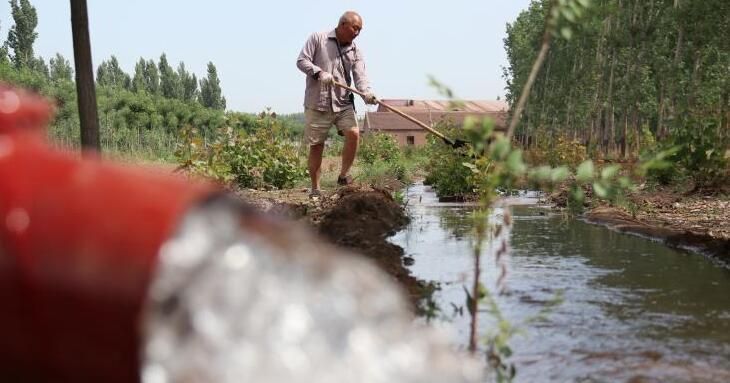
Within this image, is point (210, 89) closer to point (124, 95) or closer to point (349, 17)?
point (124, 95)

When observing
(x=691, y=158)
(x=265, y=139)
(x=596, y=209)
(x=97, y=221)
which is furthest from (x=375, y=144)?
(x=97, y=221)

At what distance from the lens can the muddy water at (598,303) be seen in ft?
9.72

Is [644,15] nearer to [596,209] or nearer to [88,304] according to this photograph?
[596,209]

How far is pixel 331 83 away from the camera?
8812 millimetres

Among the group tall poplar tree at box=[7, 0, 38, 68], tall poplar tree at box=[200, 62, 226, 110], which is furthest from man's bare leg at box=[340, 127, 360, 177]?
tall poplar tree at box=[200, 62, 226, 110]

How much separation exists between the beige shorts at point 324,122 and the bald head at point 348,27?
82cm

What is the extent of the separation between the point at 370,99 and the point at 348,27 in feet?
3.02

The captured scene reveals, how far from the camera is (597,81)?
45781 mm

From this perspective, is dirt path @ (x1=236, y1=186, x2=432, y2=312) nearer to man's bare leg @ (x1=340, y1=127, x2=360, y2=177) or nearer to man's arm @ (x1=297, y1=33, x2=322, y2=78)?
man's bare leg @ (x1=340, y1=127, x2=360, y2=177)

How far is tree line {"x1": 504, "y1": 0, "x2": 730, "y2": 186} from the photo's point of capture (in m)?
12.2

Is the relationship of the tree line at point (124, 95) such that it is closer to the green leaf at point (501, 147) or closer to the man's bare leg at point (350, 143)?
the man's bare leg at point (350, 143)

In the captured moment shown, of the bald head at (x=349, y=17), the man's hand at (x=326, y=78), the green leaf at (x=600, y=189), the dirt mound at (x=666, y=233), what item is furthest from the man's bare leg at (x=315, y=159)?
the green leaf at (x=600, y=189)

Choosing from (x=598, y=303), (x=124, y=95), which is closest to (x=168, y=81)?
(x=124, y=95)

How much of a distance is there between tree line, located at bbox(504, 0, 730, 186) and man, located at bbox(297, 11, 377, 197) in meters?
3.27
